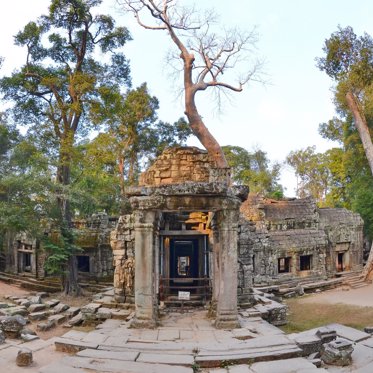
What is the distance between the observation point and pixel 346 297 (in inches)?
648

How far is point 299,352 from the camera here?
6.87 metres

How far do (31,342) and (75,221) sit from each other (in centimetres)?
1215

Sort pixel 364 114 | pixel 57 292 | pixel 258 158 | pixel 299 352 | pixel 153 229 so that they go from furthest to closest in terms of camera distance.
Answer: pixel 258 158
pixel 364 114
pixel 57 292
pixel 153 229
pixel 299 352

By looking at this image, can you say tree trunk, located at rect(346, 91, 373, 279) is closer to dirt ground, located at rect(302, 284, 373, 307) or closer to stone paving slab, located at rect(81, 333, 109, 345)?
dirt ground, located at rect(302, 284, 373, 307)

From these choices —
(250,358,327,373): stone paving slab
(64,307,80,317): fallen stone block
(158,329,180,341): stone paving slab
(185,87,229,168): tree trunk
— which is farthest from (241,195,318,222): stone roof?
(250,358,327,373): stone paving slab

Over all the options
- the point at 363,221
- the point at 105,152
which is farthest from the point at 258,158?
the point at 105,152

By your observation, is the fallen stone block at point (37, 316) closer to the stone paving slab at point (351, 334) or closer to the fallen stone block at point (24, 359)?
the fallen stone block at point (24, 359)

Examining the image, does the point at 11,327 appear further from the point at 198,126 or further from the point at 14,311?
the point at 198,126

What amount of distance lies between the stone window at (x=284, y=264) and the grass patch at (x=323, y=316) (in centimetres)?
451

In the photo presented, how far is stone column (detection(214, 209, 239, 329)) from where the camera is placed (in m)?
8.26

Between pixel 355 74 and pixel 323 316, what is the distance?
Answer: 13203 millimetres

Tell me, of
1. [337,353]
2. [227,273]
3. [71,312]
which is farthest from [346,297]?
[71,312]

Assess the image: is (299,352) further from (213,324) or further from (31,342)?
(31,342)

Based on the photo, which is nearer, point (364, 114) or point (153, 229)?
point (153, 229)
